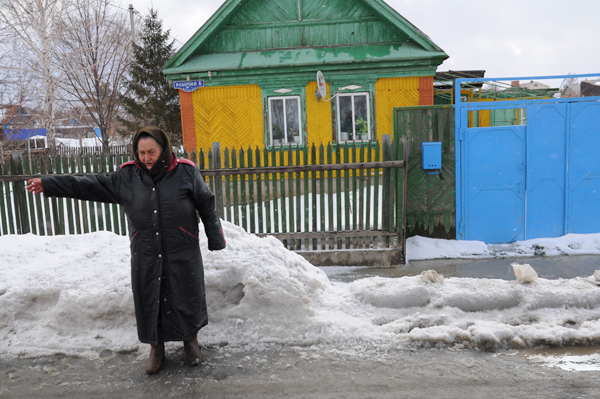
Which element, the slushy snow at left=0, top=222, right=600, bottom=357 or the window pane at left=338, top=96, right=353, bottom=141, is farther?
the window pane at left=338, top=96, right=353, bottom=141

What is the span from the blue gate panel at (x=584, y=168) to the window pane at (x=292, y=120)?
27.7 ft

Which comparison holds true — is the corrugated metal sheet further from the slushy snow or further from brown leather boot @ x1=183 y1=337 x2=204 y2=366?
brown leather boot @ x1=183 y1=337 x2=204 y2=366

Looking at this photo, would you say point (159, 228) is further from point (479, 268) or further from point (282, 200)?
point (479, 268)

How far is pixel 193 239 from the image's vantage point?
3.72 meters

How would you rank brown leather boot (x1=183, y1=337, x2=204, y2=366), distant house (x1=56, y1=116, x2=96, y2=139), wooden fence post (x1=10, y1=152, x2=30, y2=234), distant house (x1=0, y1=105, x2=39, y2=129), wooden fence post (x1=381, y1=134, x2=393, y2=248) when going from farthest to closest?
1. distant house (x1=56, y1=116, x2=96, y2=139)
2. distant house (x1=0, y1=105, x2=39, y2=129)
3. wooden fence post (x1=10, y1=152, x2=30, y2=234)
4. wooden fence post (x1=381, y1=134, x2=393, y2=248)
5. brown leather boot (x1=183, y1=337, x2=204, y2=366)

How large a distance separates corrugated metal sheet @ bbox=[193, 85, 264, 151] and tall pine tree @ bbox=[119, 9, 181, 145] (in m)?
8.32

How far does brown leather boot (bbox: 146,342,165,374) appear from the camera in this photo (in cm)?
363

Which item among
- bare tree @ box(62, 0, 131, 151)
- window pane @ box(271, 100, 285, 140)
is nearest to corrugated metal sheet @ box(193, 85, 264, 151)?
window pane @ box(271, 100, 285, 140)

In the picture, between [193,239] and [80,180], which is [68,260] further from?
[193,239]

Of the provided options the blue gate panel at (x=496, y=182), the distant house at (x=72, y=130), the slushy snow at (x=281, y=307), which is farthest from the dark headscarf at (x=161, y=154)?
the distant house at (x=72, y=130)

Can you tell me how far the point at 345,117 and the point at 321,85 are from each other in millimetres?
1384

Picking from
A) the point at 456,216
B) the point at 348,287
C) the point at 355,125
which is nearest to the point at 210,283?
the point at 348,287

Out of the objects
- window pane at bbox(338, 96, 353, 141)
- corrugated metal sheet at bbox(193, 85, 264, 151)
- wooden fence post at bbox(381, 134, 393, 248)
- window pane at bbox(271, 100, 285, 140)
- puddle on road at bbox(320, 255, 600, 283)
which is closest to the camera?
puddle on road at bbox(320, 255, 600, 283)

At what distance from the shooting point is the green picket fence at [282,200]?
7195 millimetres
